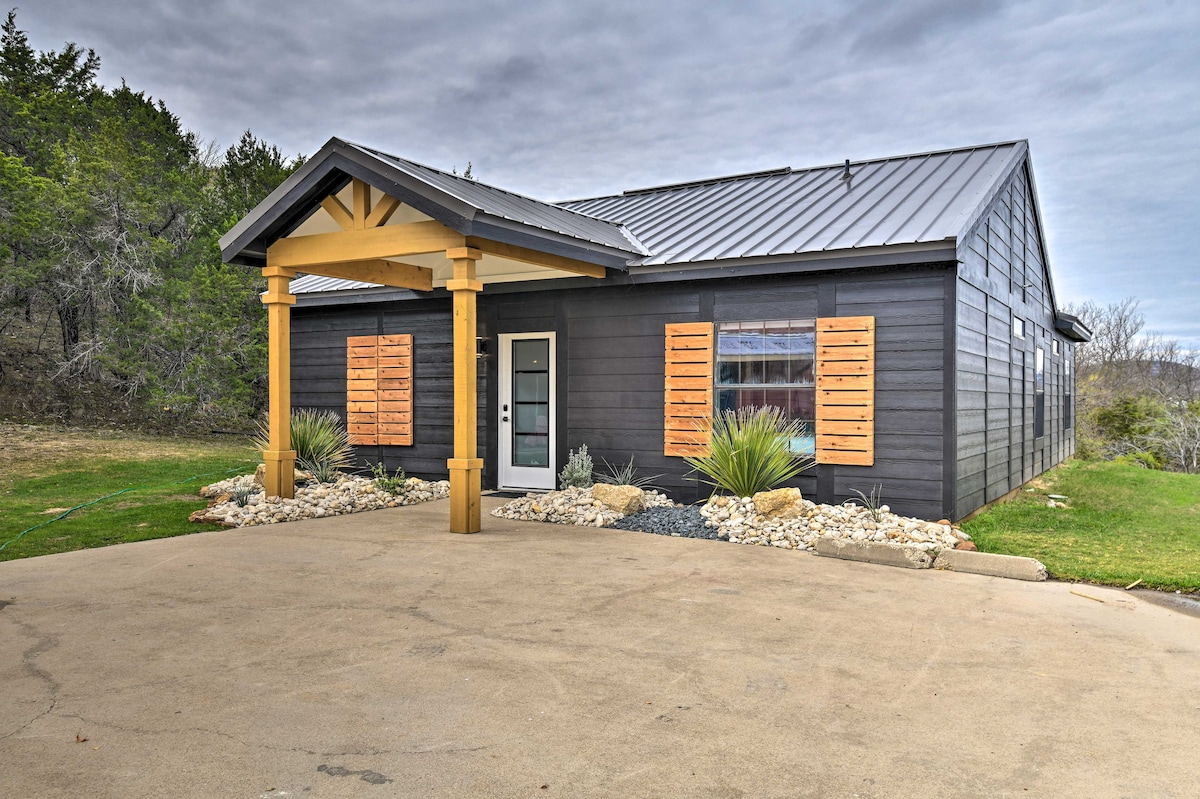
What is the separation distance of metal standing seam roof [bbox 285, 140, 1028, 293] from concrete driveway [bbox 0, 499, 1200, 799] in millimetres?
3081

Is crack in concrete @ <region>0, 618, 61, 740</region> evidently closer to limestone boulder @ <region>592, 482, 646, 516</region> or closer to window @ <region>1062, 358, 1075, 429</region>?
limestone boulder @ <region>592, 482, 646, 516</region>

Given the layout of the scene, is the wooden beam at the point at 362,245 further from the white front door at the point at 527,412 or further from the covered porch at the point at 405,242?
the white front door at the point at 527,412

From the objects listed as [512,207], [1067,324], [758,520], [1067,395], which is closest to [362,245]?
[512,207]

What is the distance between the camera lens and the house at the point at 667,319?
21.7 ft

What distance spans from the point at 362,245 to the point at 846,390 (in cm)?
439

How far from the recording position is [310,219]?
752 cm

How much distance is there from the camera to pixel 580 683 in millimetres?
3135

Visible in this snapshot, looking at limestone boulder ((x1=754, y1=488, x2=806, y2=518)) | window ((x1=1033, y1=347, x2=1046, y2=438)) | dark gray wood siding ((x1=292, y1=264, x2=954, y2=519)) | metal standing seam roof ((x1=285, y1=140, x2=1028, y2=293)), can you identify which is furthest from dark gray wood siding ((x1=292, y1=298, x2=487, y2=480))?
window ((x1=1033, y1=347, x2=1046, y2=438))

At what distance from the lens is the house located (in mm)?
6625

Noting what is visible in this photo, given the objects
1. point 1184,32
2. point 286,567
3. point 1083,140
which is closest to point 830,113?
point 1083,140

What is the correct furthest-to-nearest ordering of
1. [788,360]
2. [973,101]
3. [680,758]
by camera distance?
[973,101], [788,360], [680,758]

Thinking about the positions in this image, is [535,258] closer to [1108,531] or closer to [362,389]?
[362,389]

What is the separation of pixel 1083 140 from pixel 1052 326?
5.41 meters

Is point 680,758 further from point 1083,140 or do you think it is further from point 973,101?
point 1083,140
